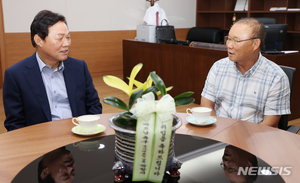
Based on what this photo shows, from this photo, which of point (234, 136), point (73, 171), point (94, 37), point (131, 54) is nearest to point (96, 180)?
point (73, 171)

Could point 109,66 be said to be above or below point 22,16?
below

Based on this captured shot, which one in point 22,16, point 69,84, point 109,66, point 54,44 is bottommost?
point 109,66

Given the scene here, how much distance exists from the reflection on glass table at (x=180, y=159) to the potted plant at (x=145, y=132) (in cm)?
9

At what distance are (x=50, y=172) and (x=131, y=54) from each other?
4.75m

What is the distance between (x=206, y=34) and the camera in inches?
263

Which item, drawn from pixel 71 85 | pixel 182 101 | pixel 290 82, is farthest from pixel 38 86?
pixel 290 82

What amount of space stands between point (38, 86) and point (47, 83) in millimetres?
96

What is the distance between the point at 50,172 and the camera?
41.9 inches

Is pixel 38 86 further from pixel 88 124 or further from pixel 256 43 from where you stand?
pixel 256 43

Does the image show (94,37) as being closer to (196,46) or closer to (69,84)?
(196,46)

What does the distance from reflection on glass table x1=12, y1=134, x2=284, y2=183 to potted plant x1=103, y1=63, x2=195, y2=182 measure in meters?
0.09

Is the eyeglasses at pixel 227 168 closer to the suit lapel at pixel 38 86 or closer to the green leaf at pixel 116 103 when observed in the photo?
the green leaf at pixel 116 103

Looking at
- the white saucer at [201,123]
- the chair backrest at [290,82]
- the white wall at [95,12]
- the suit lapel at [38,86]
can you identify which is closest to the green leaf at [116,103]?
the white saucer at [201,123]

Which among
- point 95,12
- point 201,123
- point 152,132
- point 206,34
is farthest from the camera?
point 206,34
